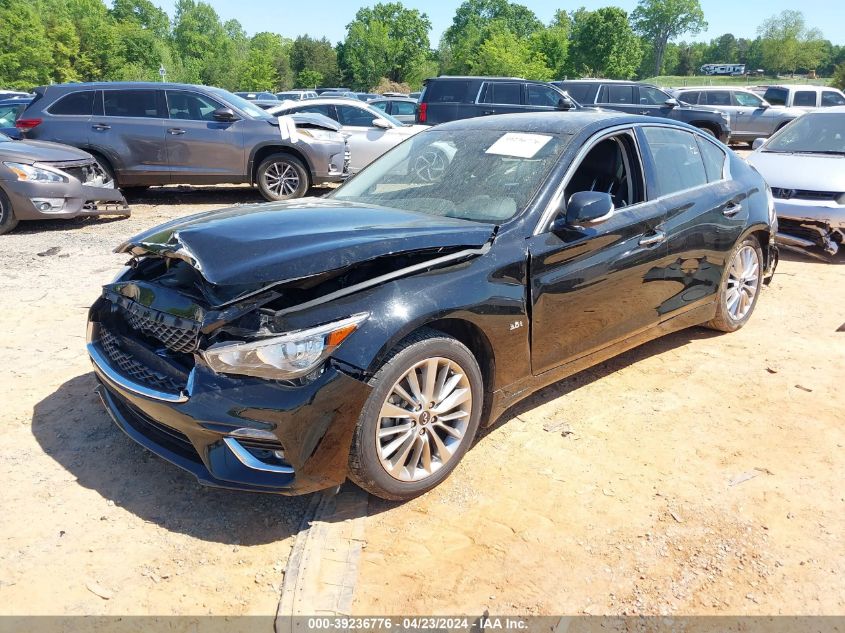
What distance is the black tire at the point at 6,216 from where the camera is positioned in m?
8.32

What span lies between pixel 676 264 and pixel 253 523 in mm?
2940

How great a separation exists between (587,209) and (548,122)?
0.93 metres

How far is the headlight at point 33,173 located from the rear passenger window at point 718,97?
19120 millimetres

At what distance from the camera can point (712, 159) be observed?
498 cm

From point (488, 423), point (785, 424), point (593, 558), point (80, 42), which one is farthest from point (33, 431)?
point (80, 42)

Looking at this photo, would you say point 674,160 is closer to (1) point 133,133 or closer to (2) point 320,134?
(2) point 320,134

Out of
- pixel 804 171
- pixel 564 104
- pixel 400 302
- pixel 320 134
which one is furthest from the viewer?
pixel 564 104

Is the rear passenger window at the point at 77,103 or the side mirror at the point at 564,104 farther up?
the side mirror at the point at 564,104

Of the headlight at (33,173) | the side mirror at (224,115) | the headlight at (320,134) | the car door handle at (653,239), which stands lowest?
the car door handle at (653,239)

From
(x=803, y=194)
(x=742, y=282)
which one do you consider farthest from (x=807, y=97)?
(x=742, y=282)

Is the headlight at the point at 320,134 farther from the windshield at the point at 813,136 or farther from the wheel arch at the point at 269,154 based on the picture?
the windshield at the point at 813,136

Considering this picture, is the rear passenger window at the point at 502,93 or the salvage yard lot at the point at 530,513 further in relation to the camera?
the rear passenger window at the point at 502,93

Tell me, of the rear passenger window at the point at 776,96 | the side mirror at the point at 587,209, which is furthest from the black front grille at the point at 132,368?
the rear passenger window at the point at 776,96

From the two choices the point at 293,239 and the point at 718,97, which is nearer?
the point at 293,239
